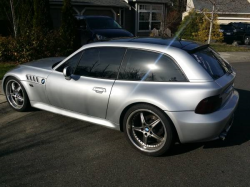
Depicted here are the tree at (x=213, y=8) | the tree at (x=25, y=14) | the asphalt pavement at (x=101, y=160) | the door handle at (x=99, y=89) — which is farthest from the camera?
the tree at (x=213, y=8)

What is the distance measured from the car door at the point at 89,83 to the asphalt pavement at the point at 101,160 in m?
0.48

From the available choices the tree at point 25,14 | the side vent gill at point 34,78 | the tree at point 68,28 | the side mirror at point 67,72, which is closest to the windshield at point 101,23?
the tree at point 68,28

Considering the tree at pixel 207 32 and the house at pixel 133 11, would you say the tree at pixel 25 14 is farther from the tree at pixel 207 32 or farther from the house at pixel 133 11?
the tree at pixel 207 32

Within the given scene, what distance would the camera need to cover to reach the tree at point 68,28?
10.3 meters

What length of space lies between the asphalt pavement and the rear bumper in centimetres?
38

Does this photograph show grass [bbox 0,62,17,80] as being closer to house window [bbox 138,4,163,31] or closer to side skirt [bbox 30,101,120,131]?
side skirt [bbox 30,101,120,131]

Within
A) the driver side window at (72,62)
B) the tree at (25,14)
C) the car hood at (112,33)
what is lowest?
the car hood at (112,33)

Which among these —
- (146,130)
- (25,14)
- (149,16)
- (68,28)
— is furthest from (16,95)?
(149,16)

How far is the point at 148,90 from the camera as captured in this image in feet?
11.4

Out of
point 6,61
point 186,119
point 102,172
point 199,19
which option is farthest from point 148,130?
point 199,19

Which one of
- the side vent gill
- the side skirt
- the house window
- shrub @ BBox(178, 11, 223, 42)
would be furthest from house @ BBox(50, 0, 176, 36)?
the side skirt

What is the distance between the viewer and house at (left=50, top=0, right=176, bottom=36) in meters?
20.4

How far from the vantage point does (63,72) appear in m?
4.09

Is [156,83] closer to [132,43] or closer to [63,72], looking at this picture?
[132,43]
